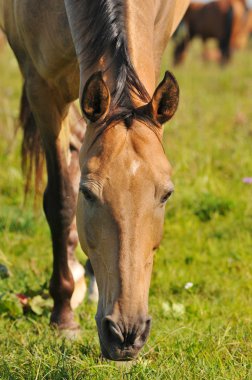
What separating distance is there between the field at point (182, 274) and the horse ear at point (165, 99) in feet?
3.14

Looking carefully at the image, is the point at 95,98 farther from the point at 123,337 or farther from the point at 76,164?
the point at 76,164

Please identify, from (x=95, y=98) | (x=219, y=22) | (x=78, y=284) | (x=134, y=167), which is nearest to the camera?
(x=134, y=167)

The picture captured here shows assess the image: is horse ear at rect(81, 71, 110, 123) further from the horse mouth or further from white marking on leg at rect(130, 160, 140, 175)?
the horse mouth

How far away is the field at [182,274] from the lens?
3.06 meters

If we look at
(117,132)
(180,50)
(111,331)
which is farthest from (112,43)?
(180,50)

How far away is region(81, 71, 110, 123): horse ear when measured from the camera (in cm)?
275

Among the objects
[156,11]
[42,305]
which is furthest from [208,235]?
[156,11]

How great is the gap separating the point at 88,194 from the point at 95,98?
1.18 ft

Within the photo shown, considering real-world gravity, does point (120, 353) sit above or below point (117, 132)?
below

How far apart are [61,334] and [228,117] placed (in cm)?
465

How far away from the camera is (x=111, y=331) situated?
254 cm

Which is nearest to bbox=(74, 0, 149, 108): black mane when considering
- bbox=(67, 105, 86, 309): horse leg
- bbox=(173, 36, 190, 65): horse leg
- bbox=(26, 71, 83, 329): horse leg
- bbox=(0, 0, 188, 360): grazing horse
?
bbox=(0, 0, 188, 360): grazing horse

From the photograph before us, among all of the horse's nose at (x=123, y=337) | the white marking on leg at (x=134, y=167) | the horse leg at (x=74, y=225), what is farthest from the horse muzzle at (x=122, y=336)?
the horse leg at (x=74, y=225)

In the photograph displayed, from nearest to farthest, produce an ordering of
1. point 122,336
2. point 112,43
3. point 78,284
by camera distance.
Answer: point 122,336 → point 112,43 → point 78,284
